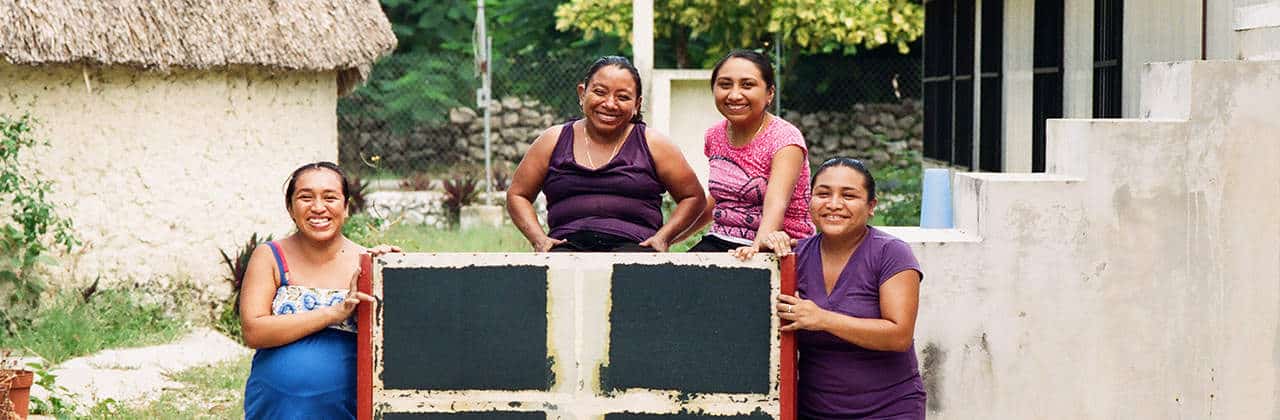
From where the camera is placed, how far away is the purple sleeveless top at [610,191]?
466cm

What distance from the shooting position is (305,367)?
4.12m

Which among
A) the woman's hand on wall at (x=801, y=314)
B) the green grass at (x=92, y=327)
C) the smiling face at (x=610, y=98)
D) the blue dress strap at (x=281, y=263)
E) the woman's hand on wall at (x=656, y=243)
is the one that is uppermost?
the smiling face at (x=610, y=98)

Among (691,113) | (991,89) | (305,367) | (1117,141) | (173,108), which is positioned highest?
(991,89)

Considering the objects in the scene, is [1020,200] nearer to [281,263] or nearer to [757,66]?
[757,66]

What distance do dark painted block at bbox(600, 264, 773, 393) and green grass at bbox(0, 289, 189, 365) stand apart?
519 centimetres

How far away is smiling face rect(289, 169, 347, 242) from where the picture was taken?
13.6ft

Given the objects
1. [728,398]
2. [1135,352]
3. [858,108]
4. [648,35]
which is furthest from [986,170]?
[858,108]

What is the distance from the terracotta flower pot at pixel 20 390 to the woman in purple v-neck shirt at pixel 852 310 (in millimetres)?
3288

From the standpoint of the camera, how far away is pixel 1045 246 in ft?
17.5

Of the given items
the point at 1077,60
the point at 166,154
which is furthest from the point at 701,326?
the point at 166,154

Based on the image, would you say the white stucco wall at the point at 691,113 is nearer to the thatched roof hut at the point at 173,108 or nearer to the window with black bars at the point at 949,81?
the window with black bars at the point at 949,81

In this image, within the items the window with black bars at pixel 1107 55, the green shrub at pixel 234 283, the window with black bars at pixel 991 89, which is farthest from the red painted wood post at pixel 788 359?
the window with black bars at pixel 991 89

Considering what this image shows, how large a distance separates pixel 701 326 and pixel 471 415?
0.63 metres

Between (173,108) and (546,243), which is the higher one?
(173,108)
